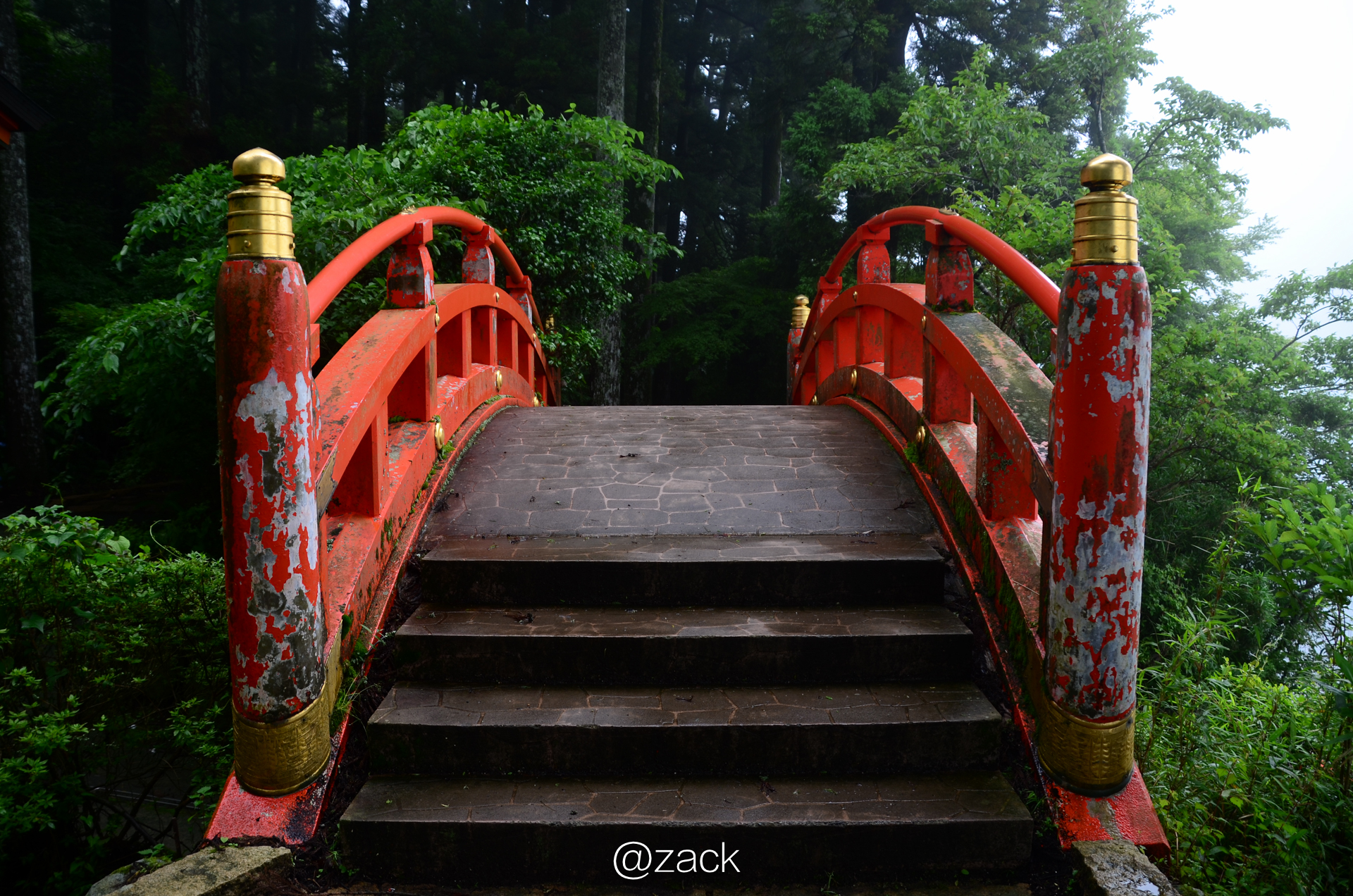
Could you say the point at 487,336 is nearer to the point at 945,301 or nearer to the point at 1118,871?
the point at 945,301

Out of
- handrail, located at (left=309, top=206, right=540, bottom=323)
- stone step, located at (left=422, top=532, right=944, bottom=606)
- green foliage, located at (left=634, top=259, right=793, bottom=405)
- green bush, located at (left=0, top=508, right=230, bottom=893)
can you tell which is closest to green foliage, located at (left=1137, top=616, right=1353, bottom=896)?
stone step, located at (left=422, top=532, right=944, bottom=606)

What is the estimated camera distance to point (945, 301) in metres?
3.66

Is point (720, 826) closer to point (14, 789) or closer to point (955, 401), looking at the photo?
point (955, 401)

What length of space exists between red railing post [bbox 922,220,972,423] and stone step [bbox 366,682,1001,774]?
1.52 m

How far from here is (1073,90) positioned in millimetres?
13844

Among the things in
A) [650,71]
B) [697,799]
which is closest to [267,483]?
[697,799]

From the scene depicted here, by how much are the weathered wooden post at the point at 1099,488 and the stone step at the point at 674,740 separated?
30 centimetres

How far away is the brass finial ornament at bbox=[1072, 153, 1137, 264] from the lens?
7.52 ft

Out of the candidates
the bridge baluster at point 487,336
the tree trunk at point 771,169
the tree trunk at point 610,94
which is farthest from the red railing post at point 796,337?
the tree trunk at point 771,169

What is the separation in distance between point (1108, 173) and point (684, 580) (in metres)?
1.86

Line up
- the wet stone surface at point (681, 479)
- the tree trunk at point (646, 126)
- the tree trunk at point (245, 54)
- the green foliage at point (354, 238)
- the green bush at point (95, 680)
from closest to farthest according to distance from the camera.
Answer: the green bush at point (95, 680) < the wet stone surface at point (681, 479) < the green foliage at point (354, 238) < the tree trunk at point (646, 126) < the tree trunk at point (245, 54)

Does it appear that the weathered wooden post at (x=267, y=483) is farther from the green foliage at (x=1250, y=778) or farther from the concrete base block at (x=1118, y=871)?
the green foliage at (x=1250, y=778)

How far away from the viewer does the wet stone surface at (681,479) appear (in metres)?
3.55

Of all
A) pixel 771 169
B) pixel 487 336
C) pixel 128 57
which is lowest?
pixel 487 336
